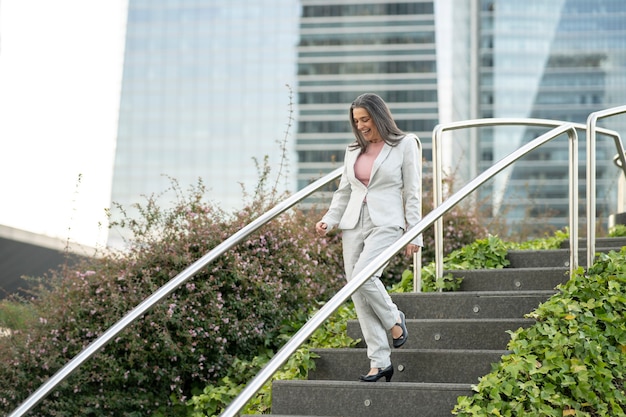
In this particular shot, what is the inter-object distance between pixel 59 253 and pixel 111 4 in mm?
96328

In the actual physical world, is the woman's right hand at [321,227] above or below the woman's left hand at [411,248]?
above

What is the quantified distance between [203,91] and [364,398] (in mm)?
102485

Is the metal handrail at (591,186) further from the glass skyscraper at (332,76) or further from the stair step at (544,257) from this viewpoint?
the glass skyscraper at (332,76)

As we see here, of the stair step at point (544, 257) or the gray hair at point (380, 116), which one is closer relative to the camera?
the gray hair at point (380, 116)

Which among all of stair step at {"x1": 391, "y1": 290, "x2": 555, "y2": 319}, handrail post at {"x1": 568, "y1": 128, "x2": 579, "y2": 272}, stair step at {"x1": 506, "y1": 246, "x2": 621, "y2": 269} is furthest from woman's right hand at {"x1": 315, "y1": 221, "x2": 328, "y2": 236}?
stair step at {"x1": 506, "y1": 246, "x2": 621, "y2": 269}

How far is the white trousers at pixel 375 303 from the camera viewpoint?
4305 mm

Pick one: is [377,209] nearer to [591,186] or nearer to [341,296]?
[341,296]

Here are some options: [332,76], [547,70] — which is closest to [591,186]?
[547,70]

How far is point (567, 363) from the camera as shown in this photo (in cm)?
392

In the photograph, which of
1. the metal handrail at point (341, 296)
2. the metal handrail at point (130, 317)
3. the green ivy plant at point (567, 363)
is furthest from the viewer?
the metal handrail at point (130, 317)

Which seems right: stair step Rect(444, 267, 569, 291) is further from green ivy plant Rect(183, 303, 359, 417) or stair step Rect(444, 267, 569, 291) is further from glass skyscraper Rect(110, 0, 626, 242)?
glass skyscraper Rect(110, 0, 626, 242)

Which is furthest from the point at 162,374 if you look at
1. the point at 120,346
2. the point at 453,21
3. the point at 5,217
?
the point at 453,21

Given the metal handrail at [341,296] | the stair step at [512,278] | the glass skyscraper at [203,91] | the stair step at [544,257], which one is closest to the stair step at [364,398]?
the metal handrail at [341,296]

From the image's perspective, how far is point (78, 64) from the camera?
9825cm
